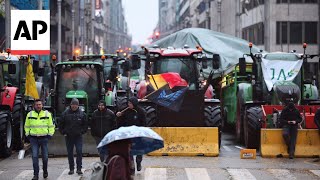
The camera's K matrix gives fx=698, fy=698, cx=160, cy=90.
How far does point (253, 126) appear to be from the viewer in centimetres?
2094

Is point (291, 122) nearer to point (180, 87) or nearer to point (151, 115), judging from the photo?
point (180, 87)

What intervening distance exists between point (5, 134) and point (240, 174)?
6.77 meters

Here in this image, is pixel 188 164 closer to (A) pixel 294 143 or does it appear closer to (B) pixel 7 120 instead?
(A) pixel 294 143

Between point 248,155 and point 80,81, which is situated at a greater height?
point 80,81

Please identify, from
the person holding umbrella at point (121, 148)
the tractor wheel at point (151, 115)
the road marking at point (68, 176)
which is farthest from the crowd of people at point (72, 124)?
the person holding umbrella at point (121, 148)

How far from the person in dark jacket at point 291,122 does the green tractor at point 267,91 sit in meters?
1.08

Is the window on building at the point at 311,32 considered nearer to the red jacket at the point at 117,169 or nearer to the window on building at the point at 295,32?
the window on building at the point at 295,32

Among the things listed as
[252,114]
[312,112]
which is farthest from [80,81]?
[312,112]

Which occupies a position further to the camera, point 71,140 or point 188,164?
point 188,164

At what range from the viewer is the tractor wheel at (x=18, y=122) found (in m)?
20.9

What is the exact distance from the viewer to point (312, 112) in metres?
21.2

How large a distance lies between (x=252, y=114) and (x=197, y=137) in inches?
85.1

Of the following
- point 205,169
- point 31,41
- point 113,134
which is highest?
point 31,41

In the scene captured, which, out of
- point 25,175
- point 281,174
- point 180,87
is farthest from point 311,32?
point 25,175
